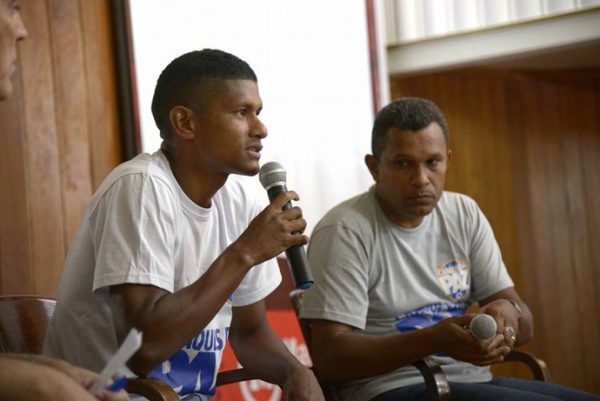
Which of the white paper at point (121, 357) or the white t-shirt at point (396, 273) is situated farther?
the white t-shirt at point (396, 273)

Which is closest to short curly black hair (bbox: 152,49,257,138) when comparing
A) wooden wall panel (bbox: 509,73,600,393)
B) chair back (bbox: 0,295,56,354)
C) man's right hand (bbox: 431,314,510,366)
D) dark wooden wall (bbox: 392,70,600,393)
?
chair back (bbox: 0,295,56,354)

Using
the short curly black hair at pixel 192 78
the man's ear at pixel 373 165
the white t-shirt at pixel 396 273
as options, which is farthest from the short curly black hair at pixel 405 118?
the short curly black hair at pixel 192 78

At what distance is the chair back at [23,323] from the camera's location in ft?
7.41

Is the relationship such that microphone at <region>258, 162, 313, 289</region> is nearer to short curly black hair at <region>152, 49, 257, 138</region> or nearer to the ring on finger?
short curly black hair at <region>152, 49, 257, 138</region>

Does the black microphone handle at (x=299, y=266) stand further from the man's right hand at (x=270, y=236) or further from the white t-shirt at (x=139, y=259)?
the white t-shirt at (x=139, y=259)

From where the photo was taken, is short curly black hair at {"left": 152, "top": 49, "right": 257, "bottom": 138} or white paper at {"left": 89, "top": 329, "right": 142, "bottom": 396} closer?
white paper at {"left": 89, "top": 329, "right": 142, "bottom": 396}

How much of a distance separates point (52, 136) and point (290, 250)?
170cm

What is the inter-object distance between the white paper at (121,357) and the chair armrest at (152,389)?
1.38ft

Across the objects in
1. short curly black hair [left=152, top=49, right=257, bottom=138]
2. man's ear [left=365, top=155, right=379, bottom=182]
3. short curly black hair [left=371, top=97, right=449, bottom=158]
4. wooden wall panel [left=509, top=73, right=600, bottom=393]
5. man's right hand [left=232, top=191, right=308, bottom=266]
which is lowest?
wooden wall panel [left=509, top=73, right=600, bottom=393]

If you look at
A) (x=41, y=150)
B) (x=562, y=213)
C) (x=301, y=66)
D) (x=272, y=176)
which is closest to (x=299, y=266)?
(x=272, y=176)

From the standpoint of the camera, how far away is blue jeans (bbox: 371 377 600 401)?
253 centimetres

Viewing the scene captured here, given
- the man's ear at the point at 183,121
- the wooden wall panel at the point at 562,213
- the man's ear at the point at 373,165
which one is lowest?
the wooden wall panel at the point at 562,213

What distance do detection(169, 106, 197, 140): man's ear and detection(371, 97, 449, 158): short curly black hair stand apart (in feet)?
2.47

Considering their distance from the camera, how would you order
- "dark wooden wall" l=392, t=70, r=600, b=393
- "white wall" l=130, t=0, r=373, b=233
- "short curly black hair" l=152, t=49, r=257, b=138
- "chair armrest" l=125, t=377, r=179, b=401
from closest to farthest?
1. "chair armrest" l=125, t=377, r=179, b=401
2. "short curly black hair" l=152, t=49, r=257, b=138
3. "white wall" l=130, t=0, r=373, b=233
4. "dark wooden wall" l=392, t=70, r=600, b=393
